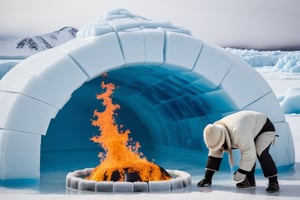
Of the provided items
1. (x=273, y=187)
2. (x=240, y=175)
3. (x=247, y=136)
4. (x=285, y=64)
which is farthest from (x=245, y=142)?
(x=285, y=64)

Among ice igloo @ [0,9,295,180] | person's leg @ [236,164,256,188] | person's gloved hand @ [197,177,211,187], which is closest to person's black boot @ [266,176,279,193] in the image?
person's leg @ [236,164,256,188]

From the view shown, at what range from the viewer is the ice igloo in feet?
18.0

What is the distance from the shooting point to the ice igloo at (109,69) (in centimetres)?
550

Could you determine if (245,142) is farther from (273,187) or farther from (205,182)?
(205,182)

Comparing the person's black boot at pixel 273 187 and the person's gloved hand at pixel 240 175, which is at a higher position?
the person's gloved hand at pixel 240 175

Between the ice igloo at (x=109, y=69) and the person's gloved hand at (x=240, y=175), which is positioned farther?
the ice igloo at (x=109, y=69)

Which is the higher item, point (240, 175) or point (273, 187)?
point (240, 175)

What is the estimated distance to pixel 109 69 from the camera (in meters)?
5.98

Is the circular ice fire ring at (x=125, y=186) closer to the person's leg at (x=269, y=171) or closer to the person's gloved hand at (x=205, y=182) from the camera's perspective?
the person's gloved hand at (x=205, y=182)

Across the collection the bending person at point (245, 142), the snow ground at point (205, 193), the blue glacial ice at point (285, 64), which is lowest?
the snow ground at point (205, 193)

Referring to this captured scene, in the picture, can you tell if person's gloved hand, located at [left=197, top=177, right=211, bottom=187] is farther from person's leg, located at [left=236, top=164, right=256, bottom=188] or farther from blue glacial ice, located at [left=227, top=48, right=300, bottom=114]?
blue glacial ice, located at [left=227, top=48, right=300, bottom=114]

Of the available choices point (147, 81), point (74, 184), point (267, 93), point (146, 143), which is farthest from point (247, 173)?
point (146, 143)

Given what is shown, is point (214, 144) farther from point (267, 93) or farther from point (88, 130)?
point (88, 130)

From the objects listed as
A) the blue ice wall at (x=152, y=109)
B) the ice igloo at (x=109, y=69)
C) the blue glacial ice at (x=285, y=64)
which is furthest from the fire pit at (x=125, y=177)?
the blue glacial ice at (x=285, y=64)
